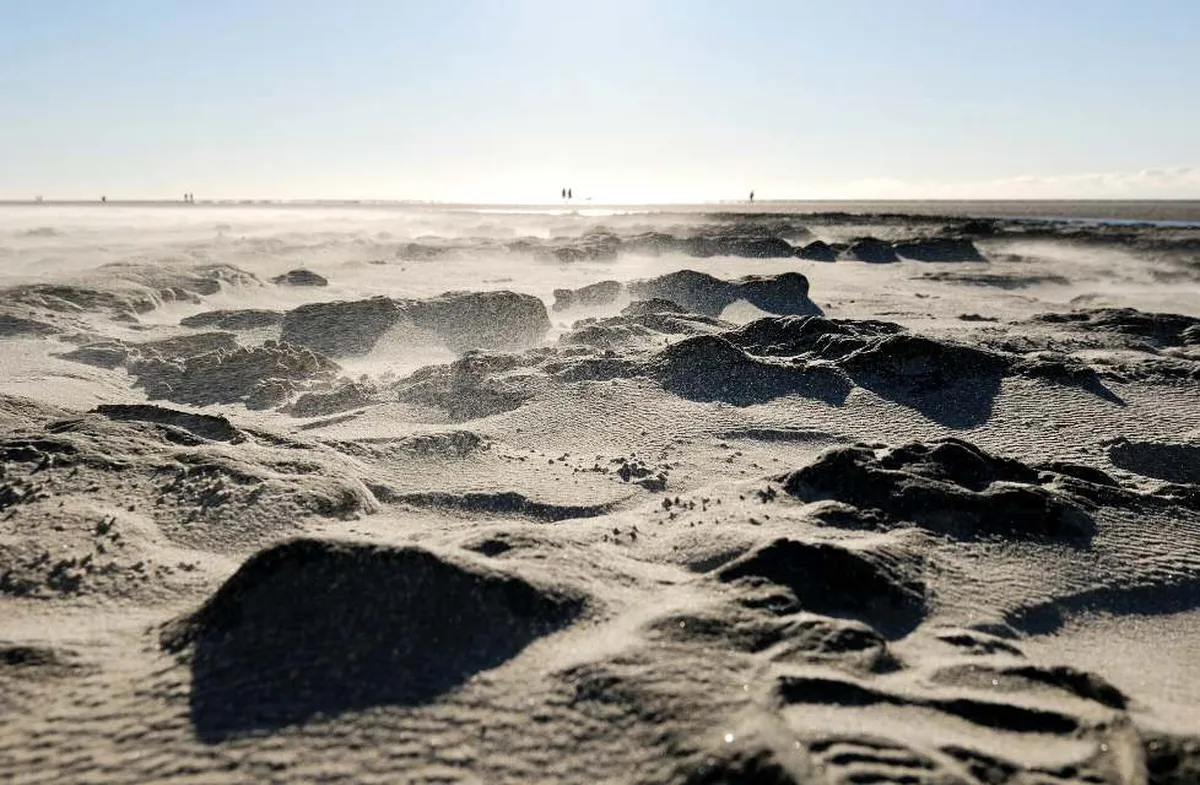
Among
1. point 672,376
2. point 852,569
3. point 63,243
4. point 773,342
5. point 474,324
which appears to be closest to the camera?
point 852,569

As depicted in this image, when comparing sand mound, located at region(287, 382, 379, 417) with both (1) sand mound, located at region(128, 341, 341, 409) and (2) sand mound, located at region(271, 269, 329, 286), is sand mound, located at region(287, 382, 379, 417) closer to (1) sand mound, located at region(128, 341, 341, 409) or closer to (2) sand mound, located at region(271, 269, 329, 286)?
(1) sand mound, located at region(128, 341, 341, 409)

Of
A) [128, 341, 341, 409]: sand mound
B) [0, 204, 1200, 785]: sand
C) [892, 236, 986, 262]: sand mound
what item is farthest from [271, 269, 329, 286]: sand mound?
[892, 236, 986, 262]: sand mound

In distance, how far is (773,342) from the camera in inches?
268

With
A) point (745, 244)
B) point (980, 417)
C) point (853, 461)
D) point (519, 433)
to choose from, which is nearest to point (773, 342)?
point (980, 417)

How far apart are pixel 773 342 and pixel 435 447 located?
3.20 m

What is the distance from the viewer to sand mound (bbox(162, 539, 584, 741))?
2189mm

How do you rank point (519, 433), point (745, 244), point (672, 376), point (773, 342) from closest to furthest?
1. point (519, 433)
2. point (672, 376)
3. point (773, 342)
4. point (745, 244)

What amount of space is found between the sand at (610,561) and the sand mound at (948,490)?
0.7 inches

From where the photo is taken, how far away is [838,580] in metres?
2.85

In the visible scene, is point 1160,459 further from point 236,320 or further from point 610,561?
point 236,320

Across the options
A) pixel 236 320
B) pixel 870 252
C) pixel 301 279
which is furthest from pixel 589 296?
pixel 870 252

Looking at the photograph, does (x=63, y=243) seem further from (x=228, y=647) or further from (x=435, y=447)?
(x=228, y=647)

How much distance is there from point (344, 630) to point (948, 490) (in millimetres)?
2534

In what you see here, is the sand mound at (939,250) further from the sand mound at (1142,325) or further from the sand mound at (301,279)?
the sand mound at (301,279)
